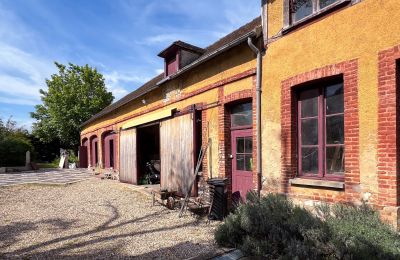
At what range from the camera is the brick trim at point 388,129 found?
4645mm

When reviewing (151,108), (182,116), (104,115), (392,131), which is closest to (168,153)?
(182,116)

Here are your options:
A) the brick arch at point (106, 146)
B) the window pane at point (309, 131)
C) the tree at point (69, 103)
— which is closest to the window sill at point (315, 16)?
the window pane at point (309, 131)

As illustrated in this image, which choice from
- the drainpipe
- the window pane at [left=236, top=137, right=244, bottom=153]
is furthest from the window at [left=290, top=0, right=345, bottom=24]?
the window pane at [left=236, top=137, right=244, bottom=153]

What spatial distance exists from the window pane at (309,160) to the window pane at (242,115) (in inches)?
70.1

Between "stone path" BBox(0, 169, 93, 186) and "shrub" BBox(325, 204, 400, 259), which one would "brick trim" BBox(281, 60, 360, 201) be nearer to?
"shrub" BBox(325, 204, 400, 259)

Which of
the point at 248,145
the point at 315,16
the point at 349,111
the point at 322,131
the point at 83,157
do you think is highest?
the point at 315,16

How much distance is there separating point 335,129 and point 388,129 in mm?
1027

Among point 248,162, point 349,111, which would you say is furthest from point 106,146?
point 349,111

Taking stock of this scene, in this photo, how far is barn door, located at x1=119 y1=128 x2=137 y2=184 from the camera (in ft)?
45.9

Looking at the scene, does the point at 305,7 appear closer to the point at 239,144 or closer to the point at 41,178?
the point at 239,144

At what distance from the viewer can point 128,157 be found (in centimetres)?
1459

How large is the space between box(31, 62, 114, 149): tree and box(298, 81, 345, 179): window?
29.1 metres

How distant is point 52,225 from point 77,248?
2.05 m

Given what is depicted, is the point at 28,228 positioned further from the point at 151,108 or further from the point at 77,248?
the point at 151,108
